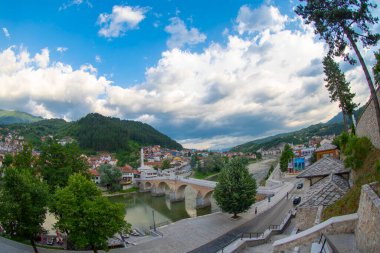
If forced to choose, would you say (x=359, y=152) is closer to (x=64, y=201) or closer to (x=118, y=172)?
(x=64, y=201)

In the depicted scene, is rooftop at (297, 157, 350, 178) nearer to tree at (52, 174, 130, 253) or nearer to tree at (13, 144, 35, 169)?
tree at (52, 174, 130, 253)

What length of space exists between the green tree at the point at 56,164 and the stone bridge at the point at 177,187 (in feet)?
53.7

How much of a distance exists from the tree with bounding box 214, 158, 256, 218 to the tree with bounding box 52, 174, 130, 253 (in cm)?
953

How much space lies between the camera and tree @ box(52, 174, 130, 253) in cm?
1425

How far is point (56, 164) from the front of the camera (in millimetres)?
24031

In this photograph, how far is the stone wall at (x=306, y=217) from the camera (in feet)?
36.0

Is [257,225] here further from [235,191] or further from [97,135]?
[97,135]

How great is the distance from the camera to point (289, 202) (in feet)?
84.9

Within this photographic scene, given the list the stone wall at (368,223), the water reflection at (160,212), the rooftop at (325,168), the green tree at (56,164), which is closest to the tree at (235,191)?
the rooftop at (325,168)

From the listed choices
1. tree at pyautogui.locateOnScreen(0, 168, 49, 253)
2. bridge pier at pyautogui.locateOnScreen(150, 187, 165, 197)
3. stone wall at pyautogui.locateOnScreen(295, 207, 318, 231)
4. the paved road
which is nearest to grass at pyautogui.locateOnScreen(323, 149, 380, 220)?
stone wall at pyautogui.locateOnScreen(295, 207, 318, 231)

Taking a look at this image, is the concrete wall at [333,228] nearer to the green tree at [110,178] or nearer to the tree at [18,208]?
the tree at [18,208]

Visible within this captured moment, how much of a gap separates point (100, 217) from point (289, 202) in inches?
717

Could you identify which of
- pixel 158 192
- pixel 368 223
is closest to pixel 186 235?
pixel 368 223

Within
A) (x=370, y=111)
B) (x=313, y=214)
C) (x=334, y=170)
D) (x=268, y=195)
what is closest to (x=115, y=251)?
(x=313, y=214)
